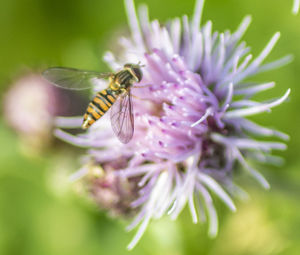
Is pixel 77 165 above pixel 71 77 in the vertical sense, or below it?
below

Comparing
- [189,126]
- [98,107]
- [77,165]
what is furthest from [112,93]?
[77,165]

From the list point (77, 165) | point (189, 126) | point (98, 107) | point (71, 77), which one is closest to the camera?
point (189, 126)

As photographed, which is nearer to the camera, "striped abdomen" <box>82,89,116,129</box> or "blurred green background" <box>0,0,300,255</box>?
"striped abdomen" <box>82,89,116,129</box>

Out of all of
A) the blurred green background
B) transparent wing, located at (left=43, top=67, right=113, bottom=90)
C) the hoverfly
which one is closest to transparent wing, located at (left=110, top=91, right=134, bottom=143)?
the hoverfly

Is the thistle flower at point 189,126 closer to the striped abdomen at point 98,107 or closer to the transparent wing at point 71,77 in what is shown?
the striped abdomen at point 98,107

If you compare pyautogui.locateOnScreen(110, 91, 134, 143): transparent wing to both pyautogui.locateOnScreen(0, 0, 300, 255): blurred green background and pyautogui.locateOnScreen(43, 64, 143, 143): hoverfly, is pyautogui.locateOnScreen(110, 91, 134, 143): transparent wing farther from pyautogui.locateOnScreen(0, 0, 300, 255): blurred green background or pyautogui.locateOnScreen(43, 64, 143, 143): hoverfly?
pyautogui.locateOnScreen(0, 0, 300, 255): blurred green background

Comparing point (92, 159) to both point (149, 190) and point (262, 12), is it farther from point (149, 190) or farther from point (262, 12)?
point (262, 12)

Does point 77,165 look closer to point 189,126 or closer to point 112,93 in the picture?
point 112,93

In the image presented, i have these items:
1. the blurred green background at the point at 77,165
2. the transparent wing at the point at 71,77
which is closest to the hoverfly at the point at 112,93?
the transparent wing at the point at 71,77
